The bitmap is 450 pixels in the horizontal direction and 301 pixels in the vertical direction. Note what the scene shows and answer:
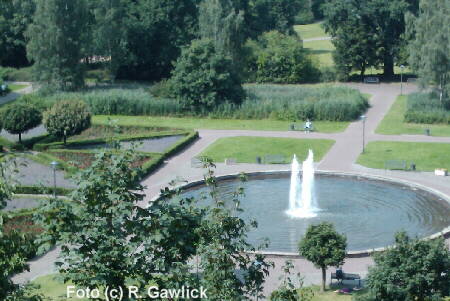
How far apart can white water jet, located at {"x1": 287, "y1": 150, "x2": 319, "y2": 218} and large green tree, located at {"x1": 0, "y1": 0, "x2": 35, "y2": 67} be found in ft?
161

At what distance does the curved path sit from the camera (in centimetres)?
3459

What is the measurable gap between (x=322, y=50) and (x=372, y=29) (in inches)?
930

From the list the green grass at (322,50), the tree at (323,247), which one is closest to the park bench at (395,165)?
the tree at (323,247)

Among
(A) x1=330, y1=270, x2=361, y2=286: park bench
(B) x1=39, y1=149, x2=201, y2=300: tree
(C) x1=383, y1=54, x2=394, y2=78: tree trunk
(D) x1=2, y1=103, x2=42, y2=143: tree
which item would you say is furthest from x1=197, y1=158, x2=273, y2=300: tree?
(C) x1=383, y1=54, x2=394, y2=78: tree trunk

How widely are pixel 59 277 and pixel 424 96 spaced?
188ft

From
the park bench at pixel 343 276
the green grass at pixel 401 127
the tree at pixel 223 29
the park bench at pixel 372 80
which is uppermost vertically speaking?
the tree at pixel 223 29

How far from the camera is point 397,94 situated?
75.2 m

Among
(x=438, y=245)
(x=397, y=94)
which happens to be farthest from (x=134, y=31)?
(x=438, y=245)

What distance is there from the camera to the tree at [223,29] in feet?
245

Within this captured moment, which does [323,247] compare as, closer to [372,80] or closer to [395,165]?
[395,165]

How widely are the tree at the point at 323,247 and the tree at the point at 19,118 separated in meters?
29.5

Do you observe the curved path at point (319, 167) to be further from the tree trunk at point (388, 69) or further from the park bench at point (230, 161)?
the tree trunk at point (388, 69)

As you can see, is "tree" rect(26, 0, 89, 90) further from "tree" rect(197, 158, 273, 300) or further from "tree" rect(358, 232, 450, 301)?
"tree" rect(197, 158, 273, 300)

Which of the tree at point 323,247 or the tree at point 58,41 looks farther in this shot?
the tree at point 58,41
